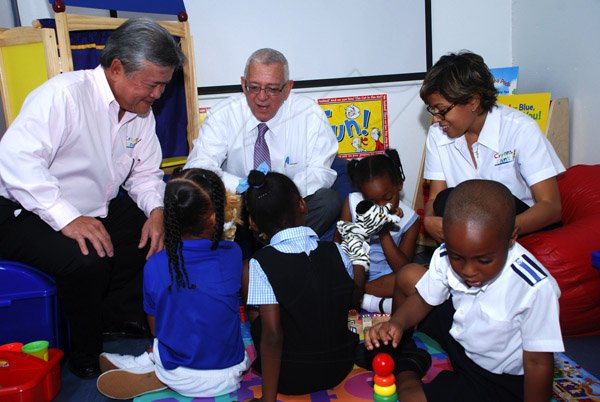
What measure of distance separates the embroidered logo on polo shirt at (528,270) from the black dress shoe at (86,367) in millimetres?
1435

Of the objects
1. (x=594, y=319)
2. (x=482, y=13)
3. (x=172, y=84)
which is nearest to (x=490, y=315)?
(x=594, y=319)

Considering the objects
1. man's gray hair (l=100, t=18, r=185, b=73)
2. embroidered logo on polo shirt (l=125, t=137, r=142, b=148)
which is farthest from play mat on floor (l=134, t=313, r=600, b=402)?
man's gray hair (l=100, t=18, r=185, b=73)

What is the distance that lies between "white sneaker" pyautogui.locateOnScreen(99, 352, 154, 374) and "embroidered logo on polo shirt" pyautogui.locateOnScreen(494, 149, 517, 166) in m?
1.47

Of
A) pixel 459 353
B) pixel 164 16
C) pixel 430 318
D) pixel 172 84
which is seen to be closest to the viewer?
pixel 459 353

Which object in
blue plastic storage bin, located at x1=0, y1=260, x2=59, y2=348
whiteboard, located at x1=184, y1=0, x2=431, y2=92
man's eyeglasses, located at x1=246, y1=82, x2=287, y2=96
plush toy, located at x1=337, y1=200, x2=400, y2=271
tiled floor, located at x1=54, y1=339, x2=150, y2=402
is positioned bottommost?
tiled floor, located at x1=54, y1=339, x2=150, y2=402

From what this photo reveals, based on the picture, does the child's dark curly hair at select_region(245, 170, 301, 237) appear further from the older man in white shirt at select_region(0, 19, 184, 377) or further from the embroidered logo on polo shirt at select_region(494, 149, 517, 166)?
the embroidered logo on polo shirt at select_region(494, 149, 517, 166)

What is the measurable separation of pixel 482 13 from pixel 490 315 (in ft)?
8.75

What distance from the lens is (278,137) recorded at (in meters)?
2.62

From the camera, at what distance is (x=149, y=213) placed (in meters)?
2.22

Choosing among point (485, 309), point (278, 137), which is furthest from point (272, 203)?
point (278, 137)

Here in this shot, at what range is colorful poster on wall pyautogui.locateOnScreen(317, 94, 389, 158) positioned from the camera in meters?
3.46

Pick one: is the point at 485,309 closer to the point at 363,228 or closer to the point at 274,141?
the point at 363,228

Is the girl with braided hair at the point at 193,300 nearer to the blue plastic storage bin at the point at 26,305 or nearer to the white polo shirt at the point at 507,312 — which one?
the blue plastic storage bin at the point at 26,305

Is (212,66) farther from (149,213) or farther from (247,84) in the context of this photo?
(149,213)
